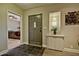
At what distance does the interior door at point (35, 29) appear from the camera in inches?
116

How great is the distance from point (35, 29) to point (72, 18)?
3.64ft

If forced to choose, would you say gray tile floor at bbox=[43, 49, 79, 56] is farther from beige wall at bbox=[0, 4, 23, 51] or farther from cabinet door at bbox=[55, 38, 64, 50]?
beige wall at bbox=[0, 4, 23, 51]

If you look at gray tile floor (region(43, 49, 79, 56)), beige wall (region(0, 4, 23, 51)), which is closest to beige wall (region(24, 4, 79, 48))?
gray tile floor (region(43, 49, 79, 56))

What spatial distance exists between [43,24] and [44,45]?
63 cm

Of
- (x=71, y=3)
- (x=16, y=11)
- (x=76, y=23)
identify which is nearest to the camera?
(x=71, y=3)

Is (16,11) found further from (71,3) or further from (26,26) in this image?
(71,3)

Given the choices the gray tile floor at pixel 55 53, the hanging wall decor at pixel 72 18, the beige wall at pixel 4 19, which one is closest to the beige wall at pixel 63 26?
the hanging wall decor at pixel 72 18

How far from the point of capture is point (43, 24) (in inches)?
115

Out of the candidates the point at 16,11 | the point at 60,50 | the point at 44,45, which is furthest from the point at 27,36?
the point at 60,50

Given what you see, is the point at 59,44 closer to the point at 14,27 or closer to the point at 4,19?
the point at 14,27

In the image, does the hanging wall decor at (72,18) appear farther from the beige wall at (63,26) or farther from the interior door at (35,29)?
the interior door at (35,29)

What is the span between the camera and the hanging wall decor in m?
2.83

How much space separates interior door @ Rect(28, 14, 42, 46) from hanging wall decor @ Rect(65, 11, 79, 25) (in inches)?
30.8

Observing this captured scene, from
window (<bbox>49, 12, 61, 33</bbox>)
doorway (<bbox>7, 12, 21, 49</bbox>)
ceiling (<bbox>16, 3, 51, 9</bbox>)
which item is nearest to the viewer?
ceiling (<bbox>16, 3, 51, 9</bbox>)
